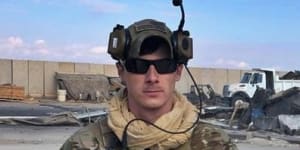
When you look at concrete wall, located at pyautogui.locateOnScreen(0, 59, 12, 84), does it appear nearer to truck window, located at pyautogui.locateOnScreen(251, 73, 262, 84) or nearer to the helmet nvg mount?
truck window, located at pyautogui.locateOnScreen(251, 73, 262, 84)

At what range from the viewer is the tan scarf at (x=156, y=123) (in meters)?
2.43

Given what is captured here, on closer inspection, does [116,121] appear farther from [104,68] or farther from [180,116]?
[104,68]

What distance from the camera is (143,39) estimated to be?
2.45 m

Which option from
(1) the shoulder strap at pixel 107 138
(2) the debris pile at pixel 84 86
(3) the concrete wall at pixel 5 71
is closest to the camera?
(1) the shoulder strap at pixel 107 138

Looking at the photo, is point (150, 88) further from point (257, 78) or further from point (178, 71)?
point (257, 78)

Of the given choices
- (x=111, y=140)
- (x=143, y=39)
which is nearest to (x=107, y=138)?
(x=111, y=140)

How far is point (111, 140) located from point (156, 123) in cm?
21

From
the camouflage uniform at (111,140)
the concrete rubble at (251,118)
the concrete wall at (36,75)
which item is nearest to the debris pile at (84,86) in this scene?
the concrete wall at (36,75)

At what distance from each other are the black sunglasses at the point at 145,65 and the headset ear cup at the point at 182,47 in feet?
0.15

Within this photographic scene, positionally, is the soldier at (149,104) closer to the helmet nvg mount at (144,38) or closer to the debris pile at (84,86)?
the helmet nvg mount at (144,38)

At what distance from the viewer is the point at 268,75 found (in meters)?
41.0

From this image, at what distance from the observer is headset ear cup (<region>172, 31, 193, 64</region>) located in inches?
99.6

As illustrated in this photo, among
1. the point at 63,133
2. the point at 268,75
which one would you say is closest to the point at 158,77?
the point at 63,133

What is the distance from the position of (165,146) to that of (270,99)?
923 inches
